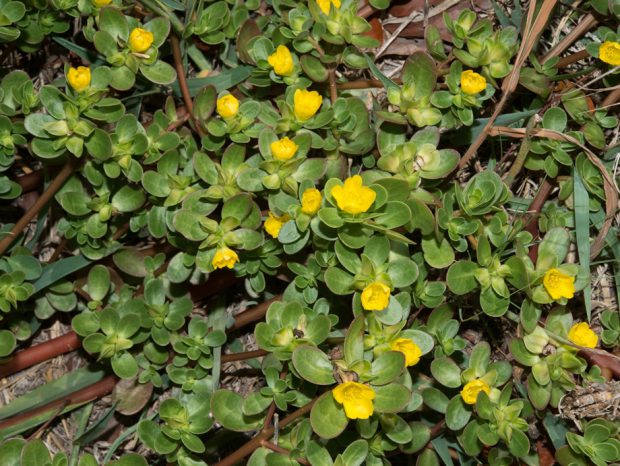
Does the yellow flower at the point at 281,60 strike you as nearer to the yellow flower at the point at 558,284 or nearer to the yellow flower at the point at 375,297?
the yellow flower at the point at 375,297

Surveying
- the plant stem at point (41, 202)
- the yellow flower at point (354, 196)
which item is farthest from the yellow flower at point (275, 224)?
the plant stem at point (41, 202)

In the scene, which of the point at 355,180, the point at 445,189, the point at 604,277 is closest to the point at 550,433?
the point at 604,277

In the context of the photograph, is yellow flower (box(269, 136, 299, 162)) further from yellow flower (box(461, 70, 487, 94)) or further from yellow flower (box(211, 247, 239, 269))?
yellow flower (box(461, 70, 487, 94))

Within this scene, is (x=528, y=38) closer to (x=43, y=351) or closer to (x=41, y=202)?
(x=41, y=202)

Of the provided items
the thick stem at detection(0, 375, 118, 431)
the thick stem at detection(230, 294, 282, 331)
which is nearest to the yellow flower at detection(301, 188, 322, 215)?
the thick stem at detection(230, 294, 282, 331)

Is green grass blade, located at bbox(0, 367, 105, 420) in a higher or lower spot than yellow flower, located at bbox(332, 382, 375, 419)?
lower

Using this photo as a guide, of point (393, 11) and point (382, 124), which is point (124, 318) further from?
point (393, 11)
